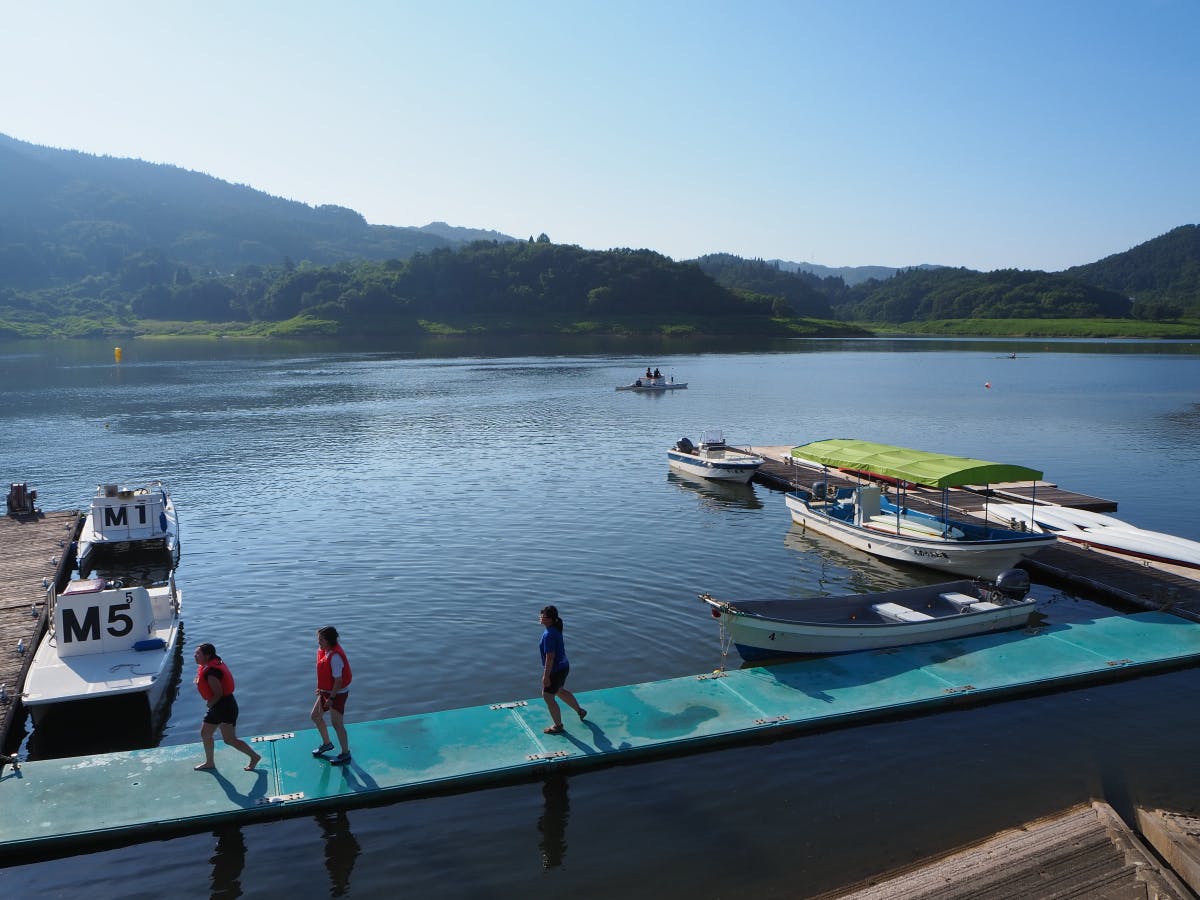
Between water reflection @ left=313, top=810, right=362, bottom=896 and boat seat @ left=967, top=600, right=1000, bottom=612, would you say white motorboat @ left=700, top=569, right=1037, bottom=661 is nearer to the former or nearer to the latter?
boat seat @ left=967, top=600, right=1000, bottom=612

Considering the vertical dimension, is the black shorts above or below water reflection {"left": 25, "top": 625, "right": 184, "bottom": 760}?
above

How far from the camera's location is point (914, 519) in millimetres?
29516

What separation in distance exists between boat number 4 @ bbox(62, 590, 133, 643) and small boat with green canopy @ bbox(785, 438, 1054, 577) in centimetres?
2092

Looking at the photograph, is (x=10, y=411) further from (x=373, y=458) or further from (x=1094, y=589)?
(x=1094, y=589)

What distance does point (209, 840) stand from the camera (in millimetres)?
12898

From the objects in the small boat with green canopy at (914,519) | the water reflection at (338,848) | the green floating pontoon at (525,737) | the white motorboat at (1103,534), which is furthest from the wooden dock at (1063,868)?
the white motorboat at (1103,534)

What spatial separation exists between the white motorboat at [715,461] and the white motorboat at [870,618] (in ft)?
63.5

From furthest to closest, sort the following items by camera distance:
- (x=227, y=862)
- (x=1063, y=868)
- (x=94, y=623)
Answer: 1. (x=94, y=623)
2. (x=227, y=862)
3. (x=1063, y=868)

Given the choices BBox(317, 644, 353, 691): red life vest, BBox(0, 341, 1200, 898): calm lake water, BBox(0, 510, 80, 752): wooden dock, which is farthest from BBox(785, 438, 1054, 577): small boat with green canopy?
BBox(0, 510, 80, 752): wooden dock

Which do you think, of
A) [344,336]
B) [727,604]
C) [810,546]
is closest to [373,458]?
[810,546]

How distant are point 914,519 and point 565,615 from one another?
13321 mm

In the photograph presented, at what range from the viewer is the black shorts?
13297 millimetres

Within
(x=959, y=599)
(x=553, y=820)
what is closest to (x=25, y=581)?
(x=553, y=820)

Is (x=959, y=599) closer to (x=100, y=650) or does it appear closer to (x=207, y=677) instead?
(x=207, y=677)
